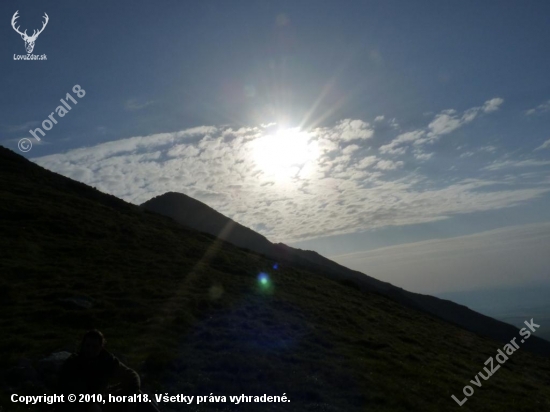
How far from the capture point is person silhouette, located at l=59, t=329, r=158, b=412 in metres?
8.41

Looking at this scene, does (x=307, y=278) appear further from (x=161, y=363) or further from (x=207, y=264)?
(x=161, y=363)

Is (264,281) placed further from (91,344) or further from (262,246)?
(262,246)

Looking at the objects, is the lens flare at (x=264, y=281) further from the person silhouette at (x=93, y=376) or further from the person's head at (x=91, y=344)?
the person's head at (x=91, y=344)

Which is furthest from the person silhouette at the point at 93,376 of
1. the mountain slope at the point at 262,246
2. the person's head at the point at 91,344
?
the mountain slope at the point at 262,246

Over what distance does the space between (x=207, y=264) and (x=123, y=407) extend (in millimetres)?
28633

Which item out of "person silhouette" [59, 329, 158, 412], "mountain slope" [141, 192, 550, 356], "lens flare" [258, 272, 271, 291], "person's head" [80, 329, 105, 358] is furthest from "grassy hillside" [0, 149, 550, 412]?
"mountain slope" [141, 192, 550, 356]

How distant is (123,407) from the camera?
29.2 feet

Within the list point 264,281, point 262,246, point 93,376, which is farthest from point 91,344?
point 262,246

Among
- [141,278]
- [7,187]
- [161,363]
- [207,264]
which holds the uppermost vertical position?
[7,187]

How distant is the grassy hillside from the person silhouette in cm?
330

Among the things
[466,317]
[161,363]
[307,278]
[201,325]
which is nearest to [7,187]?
[307,278]

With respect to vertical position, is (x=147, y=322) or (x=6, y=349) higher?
(x=147, y=322)

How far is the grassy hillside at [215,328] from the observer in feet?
50.6

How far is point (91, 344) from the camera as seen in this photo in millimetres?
8414
